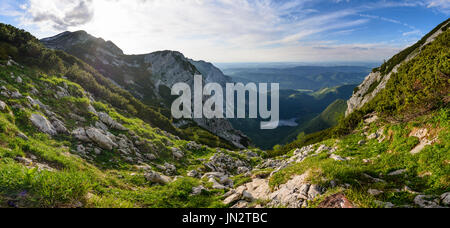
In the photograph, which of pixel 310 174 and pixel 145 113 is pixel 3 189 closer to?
pixel 310 174

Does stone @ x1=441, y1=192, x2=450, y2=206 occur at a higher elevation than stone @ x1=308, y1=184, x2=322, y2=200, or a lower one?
higher

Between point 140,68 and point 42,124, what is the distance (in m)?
110

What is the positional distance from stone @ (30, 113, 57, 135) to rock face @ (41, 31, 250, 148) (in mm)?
77275

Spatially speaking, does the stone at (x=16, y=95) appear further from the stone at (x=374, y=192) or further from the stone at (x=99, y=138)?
the stone at (x=374, y=192)

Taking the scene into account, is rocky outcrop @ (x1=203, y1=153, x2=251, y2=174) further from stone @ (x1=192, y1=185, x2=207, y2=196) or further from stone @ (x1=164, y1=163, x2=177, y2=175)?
stone @ (x1=192, y1=185, x2=207, y2=196)

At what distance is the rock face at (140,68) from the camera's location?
9124 centimetres

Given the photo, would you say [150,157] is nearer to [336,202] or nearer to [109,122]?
[109,122]

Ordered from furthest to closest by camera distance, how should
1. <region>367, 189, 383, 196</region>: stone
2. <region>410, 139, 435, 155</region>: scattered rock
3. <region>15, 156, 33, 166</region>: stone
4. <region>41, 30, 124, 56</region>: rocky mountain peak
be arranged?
<region>41, 30, 124, 56</region>: rocky mountain peak
<region>410, 139, 435, 155</region>: scattered rock
<region>15, 156, 33, 166</region>: stone
<region>367, 189, 383, 196</region>: stone

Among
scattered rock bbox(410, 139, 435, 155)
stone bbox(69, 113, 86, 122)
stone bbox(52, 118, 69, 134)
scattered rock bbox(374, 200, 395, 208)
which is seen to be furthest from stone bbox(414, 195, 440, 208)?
stone bbox(69, 113, 86, 122)

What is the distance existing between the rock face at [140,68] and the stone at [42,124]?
254 feet

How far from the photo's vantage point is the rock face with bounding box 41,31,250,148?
299 feet

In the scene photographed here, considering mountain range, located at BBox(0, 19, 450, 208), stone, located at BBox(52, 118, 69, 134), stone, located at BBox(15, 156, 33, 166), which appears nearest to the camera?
mountain range, located at BBox(0, 19, 450, 208)

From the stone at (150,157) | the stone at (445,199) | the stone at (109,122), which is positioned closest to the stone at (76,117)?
the stone at (109,122)

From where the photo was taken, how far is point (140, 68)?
4496 inches
